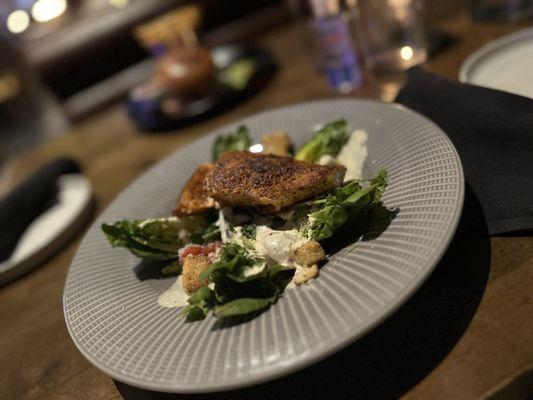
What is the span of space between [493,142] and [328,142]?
598 millimetres

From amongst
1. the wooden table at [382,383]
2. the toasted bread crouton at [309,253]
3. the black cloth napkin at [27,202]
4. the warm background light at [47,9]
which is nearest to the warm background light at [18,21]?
the warm background light at [47,9]

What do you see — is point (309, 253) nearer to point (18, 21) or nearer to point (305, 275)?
point (305, 275)

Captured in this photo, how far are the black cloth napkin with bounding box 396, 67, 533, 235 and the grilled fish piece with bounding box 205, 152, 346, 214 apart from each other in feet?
1.43

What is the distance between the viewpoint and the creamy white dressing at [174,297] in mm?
1462

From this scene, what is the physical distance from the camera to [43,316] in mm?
1928

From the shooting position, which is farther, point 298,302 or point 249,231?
point 249,231

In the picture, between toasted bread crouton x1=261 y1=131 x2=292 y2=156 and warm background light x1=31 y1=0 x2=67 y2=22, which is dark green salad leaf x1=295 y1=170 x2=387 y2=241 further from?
warm background light x1=31 y1=0 x2=67 y2=22

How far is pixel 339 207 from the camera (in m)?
1.35

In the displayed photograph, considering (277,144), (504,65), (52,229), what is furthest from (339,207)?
(52,229)

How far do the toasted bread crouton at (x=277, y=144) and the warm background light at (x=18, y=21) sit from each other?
7163 millimetres

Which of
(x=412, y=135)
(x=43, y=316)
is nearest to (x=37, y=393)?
(x=43, y=316)

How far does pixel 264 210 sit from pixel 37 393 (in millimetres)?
948

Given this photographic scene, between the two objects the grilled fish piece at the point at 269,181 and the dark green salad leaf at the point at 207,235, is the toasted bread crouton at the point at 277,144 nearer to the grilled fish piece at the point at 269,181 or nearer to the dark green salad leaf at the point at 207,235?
the grilled fish piece at the point at 269,181

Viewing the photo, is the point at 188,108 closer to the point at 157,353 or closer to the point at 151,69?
the point at 151,69
